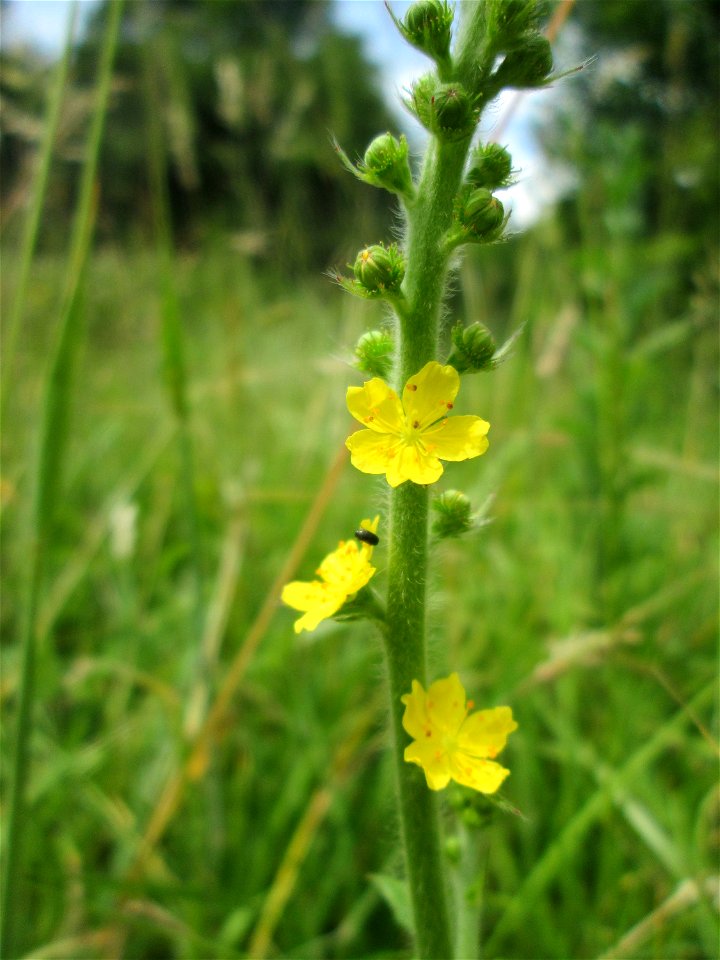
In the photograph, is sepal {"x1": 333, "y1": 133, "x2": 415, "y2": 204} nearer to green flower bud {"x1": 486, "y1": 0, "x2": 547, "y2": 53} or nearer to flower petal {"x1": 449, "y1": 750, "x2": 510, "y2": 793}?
green flower bud {"x1": 486, "y1": 0, "x2": 547, "y2": 53}

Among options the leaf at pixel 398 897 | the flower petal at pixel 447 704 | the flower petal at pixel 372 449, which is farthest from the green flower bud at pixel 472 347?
the leaf at pixel 398 897

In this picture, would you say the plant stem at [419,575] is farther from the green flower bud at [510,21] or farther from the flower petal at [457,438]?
the green flower bud at [510,21]

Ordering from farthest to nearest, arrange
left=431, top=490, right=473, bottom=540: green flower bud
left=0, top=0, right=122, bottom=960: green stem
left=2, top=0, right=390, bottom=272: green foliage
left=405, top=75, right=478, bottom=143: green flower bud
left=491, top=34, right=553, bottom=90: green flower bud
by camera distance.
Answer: left=2, top=0, right=390, bottom=272: green foliage, left=0, top=0, right=122, bottom=960: green stem, left=431, top=490, right=473, bottom=540: green flower bud, left=491, top=34, right=553, bottom=90: green flower bud, left=405, top=75, right=478, bottom=143: green flower bud

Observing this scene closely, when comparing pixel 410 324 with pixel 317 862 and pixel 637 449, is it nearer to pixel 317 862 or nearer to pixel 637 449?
pixel 317 862

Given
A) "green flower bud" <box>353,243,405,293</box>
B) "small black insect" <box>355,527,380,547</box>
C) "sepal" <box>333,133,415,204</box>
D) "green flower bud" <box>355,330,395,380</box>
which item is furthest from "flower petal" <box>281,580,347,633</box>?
"sepal" <box>333,133,415,204</box>

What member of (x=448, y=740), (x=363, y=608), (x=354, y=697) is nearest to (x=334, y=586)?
(x=363, y=608)

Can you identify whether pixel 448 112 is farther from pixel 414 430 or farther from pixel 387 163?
pixel 414 430
